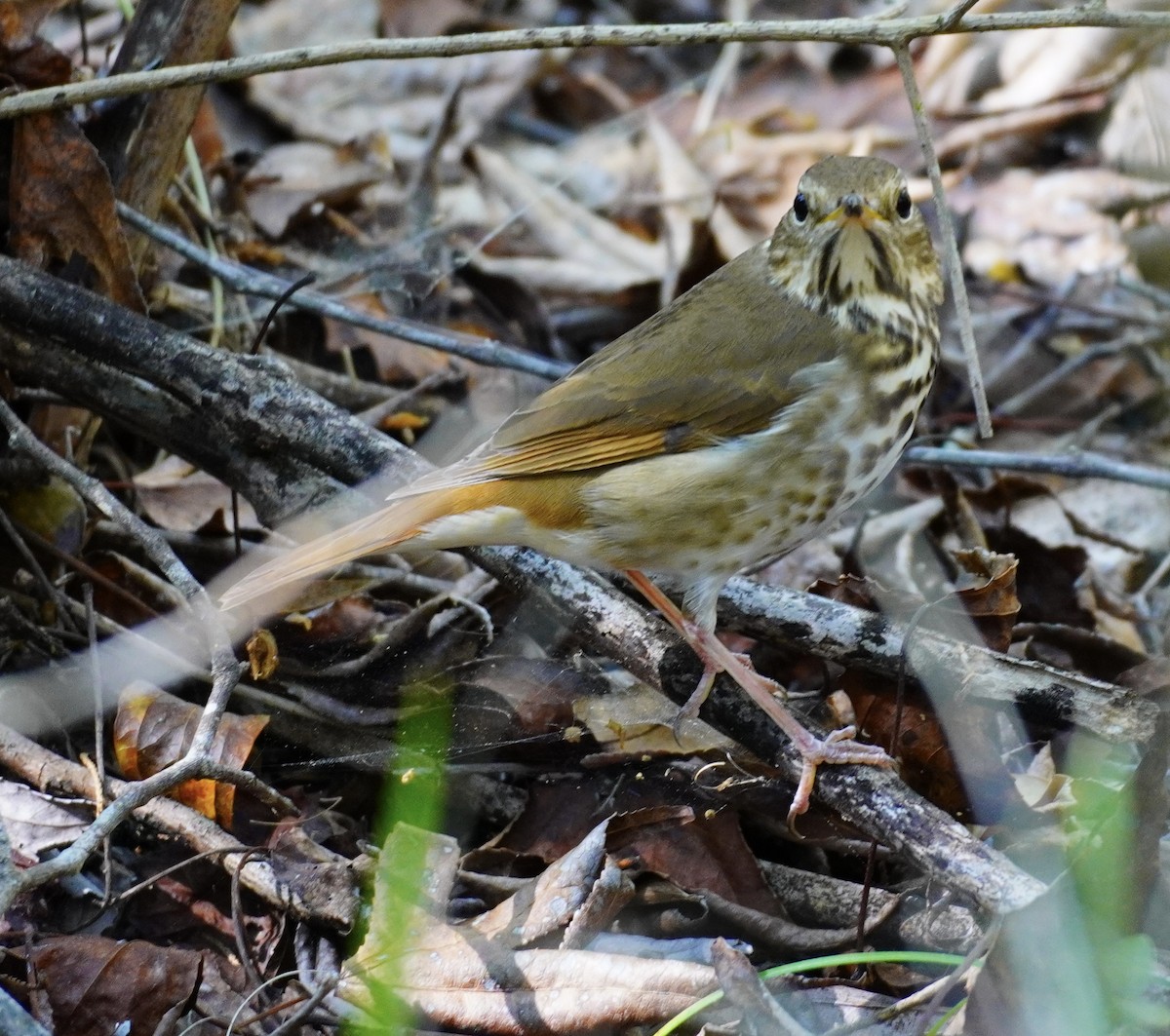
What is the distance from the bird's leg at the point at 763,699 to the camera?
2.91 m

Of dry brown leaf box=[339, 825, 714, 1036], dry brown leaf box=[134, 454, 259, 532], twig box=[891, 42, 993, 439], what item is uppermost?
twig box=[891, 42, 993, 439]

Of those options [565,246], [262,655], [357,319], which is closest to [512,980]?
[262,655]

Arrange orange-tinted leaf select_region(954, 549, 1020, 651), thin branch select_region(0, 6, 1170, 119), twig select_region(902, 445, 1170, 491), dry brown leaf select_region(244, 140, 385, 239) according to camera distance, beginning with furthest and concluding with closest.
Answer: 1. dry brown leaf select_region(244, 140, 385, 239)
2. twig select_region(902, 445, 1170, 491)
3. orange-tinted leaf select_region(954, 549, 1020, 651)
4. thin branch select_region(0, 6, 1170, 119)

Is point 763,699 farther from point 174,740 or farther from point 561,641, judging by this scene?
point 174,740

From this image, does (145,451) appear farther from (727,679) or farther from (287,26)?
(287,26)

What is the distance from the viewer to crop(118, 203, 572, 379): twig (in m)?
4.03

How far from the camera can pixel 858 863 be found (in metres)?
3.18

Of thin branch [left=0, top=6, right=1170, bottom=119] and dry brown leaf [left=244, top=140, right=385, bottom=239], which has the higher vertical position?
thin branch [left=0, top=6, right=1170, bottom=119]

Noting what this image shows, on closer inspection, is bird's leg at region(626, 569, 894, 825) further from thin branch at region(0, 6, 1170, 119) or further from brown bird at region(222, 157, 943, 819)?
thin branch at region(0, 6, 1170, 119)

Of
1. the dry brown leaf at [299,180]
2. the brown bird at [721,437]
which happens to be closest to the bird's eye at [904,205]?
the brown bird at [721,437]

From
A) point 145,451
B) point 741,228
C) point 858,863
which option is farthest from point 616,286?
point 858,863

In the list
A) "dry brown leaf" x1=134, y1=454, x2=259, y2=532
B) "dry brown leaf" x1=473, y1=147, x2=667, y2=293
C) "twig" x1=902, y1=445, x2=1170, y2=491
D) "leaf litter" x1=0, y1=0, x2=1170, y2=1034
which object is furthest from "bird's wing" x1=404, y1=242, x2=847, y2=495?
"dry brown leaf" x1=473, y1=147, x2=667, y2=293

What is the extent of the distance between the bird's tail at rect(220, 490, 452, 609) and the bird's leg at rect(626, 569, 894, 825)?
23.4 inches

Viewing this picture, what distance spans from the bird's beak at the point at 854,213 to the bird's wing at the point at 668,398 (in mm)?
240
